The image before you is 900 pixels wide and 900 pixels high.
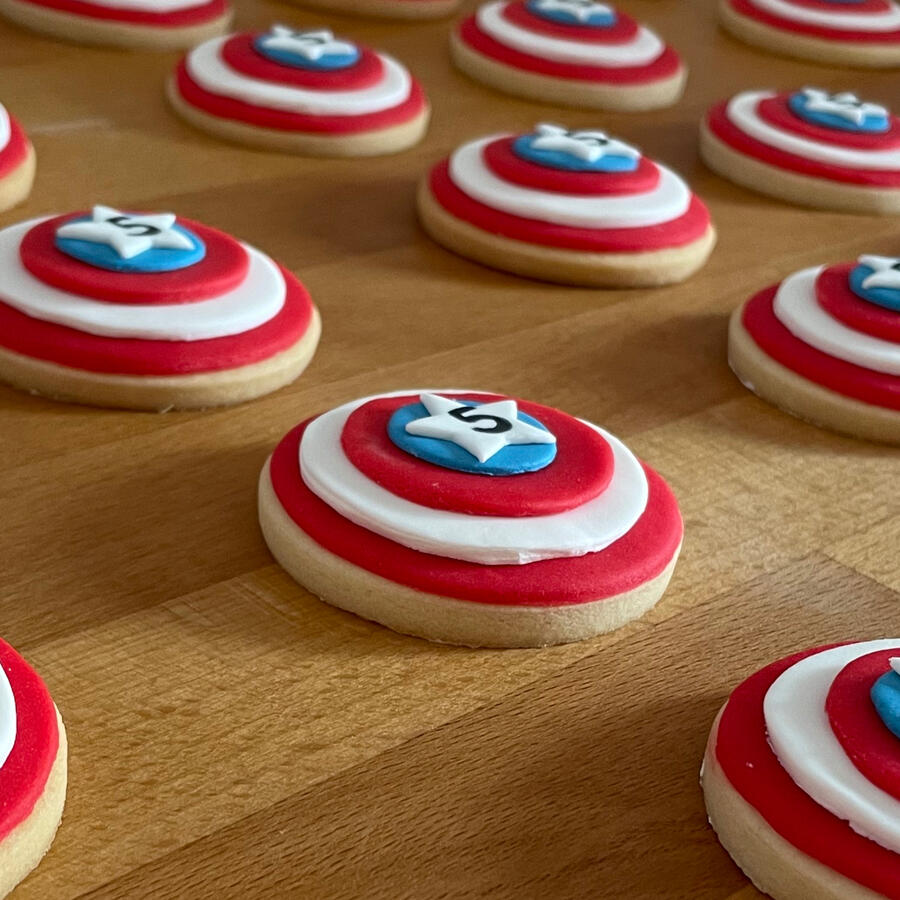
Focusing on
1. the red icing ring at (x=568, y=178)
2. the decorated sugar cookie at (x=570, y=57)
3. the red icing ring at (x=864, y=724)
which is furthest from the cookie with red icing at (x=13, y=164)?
the red icing ring at (x=864, y=724)

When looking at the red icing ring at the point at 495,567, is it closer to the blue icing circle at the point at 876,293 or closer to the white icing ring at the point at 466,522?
the white icing ring at the point at 466,522

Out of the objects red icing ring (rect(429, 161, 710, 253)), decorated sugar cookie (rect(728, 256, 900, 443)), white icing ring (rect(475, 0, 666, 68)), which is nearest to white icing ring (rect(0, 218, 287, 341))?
red icing ring (rect(429, 161, 710, 253))

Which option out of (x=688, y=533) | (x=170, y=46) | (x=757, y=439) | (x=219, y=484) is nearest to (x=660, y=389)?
(x=757, y=439)

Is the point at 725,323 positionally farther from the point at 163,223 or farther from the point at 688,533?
the point at 163,223

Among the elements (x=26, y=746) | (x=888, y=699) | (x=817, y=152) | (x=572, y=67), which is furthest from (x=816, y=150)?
(x=26, y=746)

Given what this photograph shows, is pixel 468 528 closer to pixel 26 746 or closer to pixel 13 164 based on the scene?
pixel 26 746

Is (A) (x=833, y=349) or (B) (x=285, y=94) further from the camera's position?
(B) (x=285, y=94)
